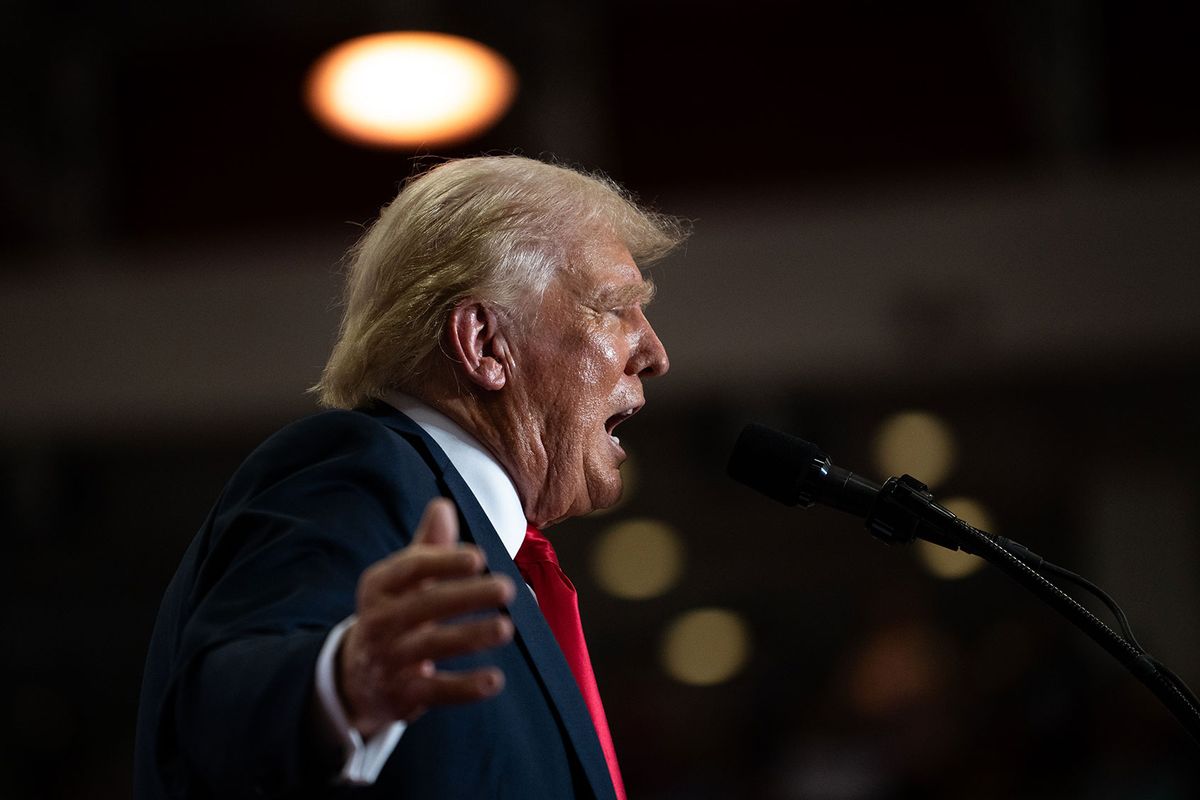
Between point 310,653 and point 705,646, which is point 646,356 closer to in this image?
point 310,653

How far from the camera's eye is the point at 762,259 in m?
5.39

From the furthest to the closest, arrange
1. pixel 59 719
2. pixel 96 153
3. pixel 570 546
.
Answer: pixel 570 546 < pixel 59 719 < pixel 96 153

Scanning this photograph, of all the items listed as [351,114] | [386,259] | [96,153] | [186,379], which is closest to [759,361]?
[351,114]

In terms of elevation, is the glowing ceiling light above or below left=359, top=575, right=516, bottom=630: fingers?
below

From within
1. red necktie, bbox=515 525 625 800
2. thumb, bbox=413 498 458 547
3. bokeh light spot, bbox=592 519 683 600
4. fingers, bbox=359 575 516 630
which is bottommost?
bokeh light spot, bbox=592 519 683 600

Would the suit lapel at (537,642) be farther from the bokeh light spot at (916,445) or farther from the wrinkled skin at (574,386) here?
the bokeh light spot at (916,445)

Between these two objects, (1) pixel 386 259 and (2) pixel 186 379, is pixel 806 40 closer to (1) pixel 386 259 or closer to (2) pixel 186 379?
(2) pixel 186 379

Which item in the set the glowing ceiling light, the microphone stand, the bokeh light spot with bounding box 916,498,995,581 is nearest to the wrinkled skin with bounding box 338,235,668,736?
the microphone stand

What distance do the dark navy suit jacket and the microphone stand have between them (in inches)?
14.5

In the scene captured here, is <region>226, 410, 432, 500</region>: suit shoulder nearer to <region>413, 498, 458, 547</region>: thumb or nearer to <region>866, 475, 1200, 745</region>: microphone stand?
<region>413, 498, 458, 547</region>: thumb

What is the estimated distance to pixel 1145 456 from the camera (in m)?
6.22

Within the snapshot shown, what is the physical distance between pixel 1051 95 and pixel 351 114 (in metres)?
2.83

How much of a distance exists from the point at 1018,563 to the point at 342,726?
2.33 feet

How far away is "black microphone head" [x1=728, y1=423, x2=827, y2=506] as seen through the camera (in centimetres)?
138
